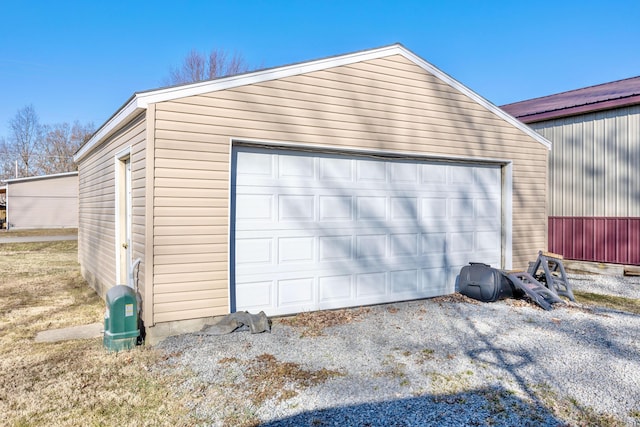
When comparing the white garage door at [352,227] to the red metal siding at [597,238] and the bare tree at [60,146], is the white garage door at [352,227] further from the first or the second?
the bare tree at [60,146]

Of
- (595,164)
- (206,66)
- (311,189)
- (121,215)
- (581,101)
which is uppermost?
(206,66)

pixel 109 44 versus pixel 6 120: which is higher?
pixel 6 120

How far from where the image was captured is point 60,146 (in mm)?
35906

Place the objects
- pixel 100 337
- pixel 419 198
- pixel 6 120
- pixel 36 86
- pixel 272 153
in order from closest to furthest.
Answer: pixel 100 337
pixel 272 153
pixel 419 198
pixel 36 86
pixel 6 120

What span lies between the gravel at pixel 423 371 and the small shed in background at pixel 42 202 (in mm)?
25318

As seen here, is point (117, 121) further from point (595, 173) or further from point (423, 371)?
point (595, 173)

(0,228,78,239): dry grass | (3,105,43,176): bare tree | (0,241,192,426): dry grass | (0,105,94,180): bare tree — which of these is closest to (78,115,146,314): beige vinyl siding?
(0,241,192,426): dry grass

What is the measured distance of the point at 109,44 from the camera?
14.8 m

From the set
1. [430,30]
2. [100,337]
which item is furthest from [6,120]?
[100,337]

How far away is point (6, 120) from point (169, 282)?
45.7 metres

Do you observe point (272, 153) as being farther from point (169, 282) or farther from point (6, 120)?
point (6, 120)

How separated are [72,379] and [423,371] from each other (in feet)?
9.75

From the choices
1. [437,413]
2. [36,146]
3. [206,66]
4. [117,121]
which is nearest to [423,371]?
[437,413]

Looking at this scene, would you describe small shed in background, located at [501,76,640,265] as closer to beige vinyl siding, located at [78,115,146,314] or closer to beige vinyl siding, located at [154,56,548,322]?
beige vinyl siding, located at [154,56,548,322]
